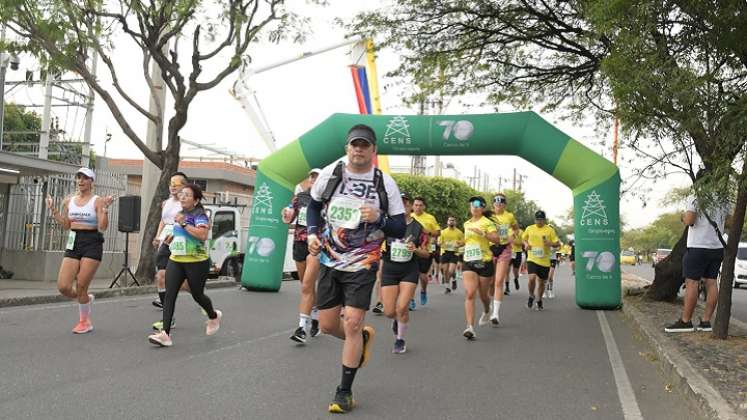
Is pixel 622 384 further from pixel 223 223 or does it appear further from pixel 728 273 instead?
pixel 223 223

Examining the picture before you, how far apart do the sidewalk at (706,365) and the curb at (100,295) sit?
8.74 meters

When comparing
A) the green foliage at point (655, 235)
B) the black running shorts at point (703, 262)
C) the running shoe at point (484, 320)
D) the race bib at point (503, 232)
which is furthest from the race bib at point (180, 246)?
the green foliage at point (655, 235)

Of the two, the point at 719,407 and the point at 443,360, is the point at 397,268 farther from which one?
the point at 719,407

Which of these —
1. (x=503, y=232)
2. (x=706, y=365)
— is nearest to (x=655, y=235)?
(x=503, y=232)

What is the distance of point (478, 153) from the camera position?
14.6 m

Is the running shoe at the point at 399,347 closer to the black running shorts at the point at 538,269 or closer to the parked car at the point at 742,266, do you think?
the black running shorts at the point at 538,269

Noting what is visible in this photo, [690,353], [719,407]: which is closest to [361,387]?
[719,407]

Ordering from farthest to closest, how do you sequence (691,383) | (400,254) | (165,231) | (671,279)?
(671,279)
(165,231)
(400,254)
(691,383)

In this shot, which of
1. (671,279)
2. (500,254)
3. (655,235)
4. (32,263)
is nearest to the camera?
(500,254)

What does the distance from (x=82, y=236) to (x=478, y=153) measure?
860 centimetres

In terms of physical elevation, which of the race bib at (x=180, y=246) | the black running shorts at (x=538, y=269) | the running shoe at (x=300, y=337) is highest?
the race bib at (x=180, y=246)

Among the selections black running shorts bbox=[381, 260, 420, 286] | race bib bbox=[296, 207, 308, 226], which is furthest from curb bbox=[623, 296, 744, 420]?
race bib bbox=[296, 207, 308, 226]

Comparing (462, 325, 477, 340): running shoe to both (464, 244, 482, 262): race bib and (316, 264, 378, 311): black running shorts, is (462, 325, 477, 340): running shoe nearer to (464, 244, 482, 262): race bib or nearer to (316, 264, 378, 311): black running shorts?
(464, 244, 482, 262): race bib

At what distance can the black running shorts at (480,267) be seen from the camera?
9.12 meters
